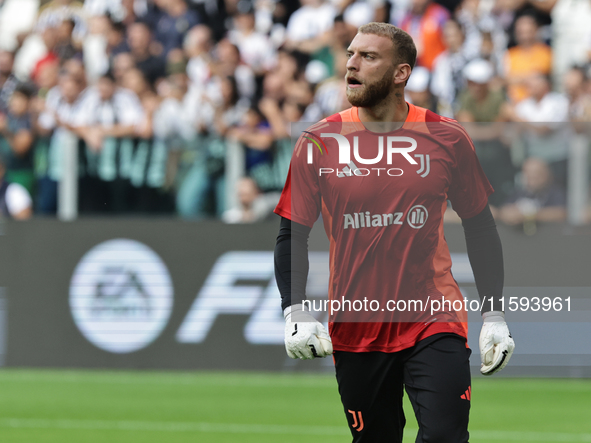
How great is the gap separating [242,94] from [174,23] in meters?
1.82

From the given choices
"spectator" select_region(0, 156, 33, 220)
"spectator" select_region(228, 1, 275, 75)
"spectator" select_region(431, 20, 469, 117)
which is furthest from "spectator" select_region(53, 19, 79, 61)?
"spectator" select_region(431, 20, 469, 117)

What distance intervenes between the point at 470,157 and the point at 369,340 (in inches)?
34.8

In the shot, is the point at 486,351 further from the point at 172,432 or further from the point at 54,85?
the point at 54,85

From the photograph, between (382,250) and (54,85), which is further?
(54,85)

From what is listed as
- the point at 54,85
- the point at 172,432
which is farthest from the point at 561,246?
the point at 54,85

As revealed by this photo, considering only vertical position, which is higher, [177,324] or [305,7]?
[305,7]

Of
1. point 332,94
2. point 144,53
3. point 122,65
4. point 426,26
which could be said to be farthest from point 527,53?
point 122,65

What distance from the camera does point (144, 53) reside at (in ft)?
37.1

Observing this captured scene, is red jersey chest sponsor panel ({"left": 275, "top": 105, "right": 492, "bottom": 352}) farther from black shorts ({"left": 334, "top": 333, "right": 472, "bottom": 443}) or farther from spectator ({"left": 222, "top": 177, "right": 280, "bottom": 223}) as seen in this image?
spectator ({"left": 222, "top": 177, "right": 280, "bottom": 223})

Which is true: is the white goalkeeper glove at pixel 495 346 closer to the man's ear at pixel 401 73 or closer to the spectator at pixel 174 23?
the man's ear at pixel 401 73

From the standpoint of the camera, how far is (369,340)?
391 centimetres

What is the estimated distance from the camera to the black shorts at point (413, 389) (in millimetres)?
3688

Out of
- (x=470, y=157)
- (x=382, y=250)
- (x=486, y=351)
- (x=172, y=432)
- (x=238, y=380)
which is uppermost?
(x=470, y=157)

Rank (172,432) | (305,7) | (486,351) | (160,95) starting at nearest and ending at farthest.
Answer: (486,351)
(172,432)
(160,95)
(305,7)
